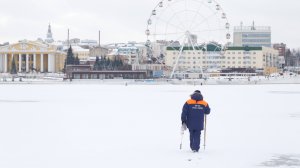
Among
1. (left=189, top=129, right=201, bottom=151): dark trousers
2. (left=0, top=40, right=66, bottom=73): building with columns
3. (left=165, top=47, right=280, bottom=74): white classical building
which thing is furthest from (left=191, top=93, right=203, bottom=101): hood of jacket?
(left=165, top=47, right=280, bottom=74): white classical building

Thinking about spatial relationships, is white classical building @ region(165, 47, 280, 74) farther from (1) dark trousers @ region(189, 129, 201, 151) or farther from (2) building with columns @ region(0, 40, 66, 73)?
(1) dark trousers @ region(189, 129, 201, 151)

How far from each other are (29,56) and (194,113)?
14077 centimetres

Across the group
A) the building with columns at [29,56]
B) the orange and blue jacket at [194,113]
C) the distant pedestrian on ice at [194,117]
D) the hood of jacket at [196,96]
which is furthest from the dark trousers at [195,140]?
the building with columns at [29,56]

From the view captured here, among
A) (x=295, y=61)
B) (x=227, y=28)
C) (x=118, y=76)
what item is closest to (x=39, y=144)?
(x=227, y=28)

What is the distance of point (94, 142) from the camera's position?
45.9 feet

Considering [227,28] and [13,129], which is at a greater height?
[227,28]

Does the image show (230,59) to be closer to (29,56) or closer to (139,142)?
(29,56)

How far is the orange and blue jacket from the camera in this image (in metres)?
12.4

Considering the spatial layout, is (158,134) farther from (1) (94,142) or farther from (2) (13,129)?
(2) (13,129)

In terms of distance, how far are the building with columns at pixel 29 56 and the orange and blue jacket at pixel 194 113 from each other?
136m

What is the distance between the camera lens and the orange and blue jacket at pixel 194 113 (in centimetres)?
1237

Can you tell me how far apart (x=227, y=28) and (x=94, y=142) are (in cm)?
6622

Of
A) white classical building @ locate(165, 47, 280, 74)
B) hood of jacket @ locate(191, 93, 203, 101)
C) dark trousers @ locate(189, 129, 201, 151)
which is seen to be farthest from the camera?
white classical building @ locate(165, 47, 280, 74)

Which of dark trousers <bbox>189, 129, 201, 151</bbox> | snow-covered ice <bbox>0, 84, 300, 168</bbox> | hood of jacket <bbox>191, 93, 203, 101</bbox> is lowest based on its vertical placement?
snow-covered ice <bbox>0, 84, 300, 168</bbox>
